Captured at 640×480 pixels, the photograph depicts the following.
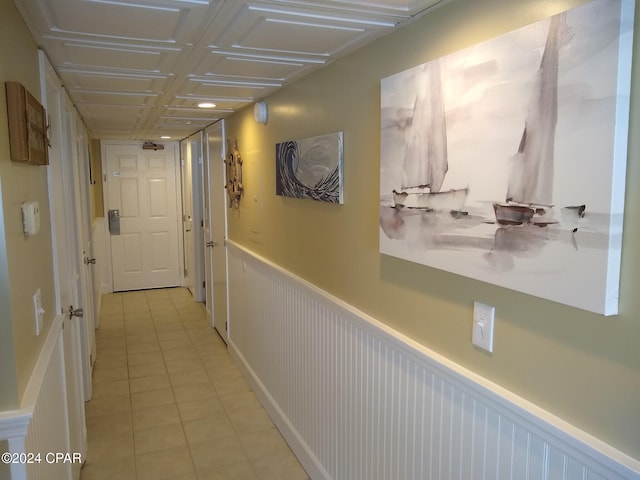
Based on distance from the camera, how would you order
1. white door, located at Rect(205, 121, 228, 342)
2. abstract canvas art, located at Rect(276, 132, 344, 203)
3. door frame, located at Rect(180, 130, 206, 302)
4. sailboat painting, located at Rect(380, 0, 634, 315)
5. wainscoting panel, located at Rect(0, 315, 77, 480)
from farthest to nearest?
door frame, located at Rect(180, 130, 206, 302), white door, located at Rect(205, 121, 228, 342), abstract canvas art, located at Rect(276, 132, 344, 203), wainscoting panel, located at Rect(0, 315, 77, 480), sailboat painting, located at Rect(380, 0, 634, 315)

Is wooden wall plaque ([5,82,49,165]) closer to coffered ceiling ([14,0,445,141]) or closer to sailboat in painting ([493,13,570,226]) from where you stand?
coffered ceiling ([14,0,445,141])

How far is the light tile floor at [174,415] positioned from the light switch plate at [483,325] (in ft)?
5.41

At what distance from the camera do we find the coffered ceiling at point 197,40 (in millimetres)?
1528

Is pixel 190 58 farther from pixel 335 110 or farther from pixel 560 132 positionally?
pixel 560 132

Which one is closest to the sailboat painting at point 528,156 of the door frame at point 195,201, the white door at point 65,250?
the white door at point 65,250

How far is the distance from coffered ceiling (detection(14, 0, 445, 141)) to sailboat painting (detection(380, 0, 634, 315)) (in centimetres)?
34

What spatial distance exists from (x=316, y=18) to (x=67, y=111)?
2160 mm

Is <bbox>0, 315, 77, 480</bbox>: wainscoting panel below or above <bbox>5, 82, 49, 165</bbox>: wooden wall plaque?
below

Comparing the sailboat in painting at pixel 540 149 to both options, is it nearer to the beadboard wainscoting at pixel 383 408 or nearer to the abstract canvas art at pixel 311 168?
the beadboard wainscoting at pixel 383 408

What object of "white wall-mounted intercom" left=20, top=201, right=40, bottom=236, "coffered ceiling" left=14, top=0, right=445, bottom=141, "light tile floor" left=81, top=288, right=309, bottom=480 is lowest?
"light tile floor" left=81, top=288, right=309, bottom=480

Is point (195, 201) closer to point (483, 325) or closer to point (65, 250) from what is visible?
point (65, 250)

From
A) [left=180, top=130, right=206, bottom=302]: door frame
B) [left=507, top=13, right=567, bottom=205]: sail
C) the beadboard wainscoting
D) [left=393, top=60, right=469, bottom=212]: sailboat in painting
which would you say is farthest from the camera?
[left=180, top=130, right=206, bottom=302]: door frame

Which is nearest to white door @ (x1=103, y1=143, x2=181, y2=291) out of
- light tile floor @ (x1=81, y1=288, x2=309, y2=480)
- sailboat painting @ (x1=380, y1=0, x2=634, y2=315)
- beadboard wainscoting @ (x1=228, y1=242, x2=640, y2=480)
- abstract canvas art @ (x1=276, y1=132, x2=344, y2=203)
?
light tile floor @ (x1=81, y1=288, x2=309, y2=480)

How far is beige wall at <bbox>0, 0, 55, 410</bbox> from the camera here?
130 centimetres
